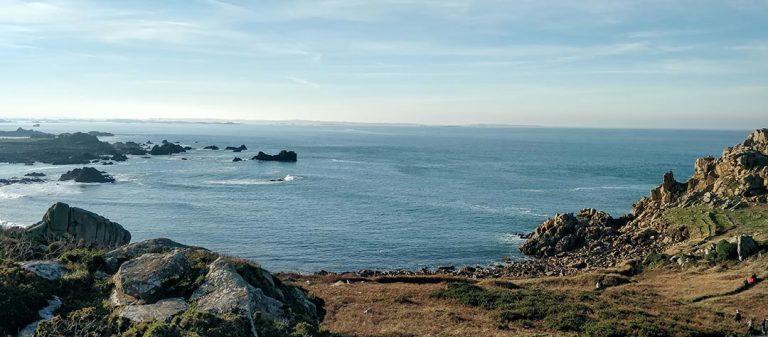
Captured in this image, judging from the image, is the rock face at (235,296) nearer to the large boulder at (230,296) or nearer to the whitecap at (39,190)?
the large boulder at (230,296)

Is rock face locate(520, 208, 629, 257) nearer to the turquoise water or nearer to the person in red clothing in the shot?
the turquoise water

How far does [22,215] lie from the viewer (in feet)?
265

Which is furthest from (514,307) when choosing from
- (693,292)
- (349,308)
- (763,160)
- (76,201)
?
(76,201)

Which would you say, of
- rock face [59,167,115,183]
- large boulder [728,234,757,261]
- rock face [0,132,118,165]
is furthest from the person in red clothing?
rock face [0,132,118,165]

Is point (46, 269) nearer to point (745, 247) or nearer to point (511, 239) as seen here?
point (745, 247)

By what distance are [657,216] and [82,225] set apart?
65627mm

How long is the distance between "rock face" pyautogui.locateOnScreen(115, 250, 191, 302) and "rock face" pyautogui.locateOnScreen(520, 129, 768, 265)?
173 feet

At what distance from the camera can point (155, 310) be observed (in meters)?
14.0

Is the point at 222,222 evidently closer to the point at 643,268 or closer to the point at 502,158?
the point at 643,268

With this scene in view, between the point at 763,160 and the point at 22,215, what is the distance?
101145mm

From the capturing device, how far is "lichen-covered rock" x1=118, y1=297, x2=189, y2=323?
1357cm

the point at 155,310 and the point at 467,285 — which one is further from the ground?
the point at 155,310

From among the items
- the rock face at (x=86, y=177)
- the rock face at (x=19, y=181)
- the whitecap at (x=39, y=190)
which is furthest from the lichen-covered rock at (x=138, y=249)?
the rock face at (x=19, y=181)

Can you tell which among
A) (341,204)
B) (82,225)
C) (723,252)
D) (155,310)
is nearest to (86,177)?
(341,204)
